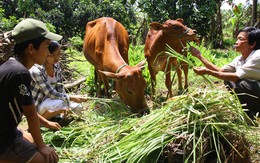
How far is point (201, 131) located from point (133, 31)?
19.5 metres

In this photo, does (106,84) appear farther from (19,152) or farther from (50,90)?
(19,152)

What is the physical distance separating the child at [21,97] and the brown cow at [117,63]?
5.99ft

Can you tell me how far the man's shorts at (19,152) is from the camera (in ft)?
8.18

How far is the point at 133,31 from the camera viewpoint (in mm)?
21719

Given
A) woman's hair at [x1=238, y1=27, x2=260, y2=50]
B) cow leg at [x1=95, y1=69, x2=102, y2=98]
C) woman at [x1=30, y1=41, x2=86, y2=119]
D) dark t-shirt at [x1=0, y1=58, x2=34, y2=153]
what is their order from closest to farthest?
1. dark t-shirt at [x1=0, y1=58, x2=34, y2=153]
2. woman at [x1=30, y1=41, x2=86, y2=119]
3. woman's hair at [x1=238, y1=27, x2=260, y2=50]
4. cow leg at [x1=95, y1=69, x2=102, y2=98]

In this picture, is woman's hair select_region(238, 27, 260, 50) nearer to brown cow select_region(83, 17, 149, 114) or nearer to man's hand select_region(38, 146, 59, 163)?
brown cow select_region(83, 17, 149, 114)

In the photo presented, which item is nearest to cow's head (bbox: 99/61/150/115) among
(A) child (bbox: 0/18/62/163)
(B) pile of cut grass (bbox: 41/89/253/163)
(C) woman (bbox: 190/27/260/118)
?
(C) woman (bbox: 190/27/260/118)

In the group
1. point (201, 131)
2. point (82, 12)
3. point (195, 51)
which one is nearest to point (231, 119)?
point (201, 131)

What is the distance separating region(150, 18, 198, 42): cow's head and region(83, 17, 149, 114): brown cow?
2.67 feet

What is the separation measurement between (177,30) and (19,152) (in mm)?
3863

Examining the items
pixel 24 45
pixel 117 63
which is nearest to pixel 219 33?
pixel 117 63

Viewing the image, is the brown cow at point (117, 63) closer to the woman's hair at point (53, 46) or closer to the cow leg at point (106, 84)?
the cow leg at point (106, 84)

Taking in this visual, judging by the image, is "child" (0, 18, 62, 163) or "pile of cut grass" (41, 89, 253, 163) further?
"pile of cut grass" (41, 89, 253, 163)

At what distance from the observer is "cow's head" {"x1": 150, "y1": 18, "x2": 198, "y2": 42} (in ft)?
17.6
